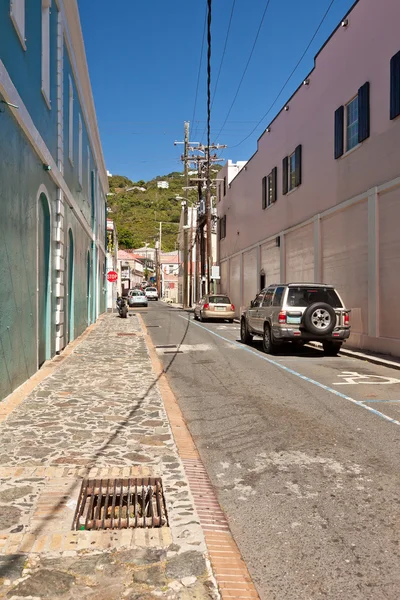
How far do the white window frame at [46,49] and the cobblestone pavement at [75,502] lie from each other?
19.5ft

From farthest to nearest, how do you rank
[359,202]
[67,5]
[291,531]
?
1. [359,202]
2. [67,5]
3. [291,531]

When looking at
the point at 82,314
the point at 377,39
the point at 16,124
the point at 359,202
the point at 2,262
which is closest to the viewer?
the point at 2,262

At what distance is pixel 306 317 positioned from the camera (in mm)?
13062

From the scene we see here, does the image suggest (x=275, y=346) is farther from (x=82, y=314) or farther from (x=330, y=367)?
(x=82, y=314)

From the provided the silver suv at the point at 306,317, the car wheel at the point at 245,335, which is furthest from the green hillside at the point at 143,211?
the silver suv at the point at 306,317

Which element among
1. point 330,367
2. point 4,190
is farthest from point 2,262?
point 330,367

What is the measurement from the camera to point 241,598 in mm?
2773

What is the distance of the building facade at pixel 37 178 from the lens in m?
7.37

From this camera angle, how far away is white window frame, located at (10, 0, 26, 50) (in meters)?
7.44

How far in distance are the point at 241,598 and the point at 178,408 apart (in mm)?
4490

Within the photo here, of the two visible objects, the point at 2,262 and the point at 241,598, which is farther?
the point at 2,262

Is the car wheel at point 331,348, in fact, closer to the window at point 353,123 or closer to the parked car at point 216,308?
the window at point 353,123

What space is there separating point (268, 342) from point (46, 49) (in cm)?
860

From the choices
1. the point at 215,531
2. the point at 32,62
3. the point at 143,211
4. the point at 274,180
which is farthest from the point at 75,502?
the point at 143,211
